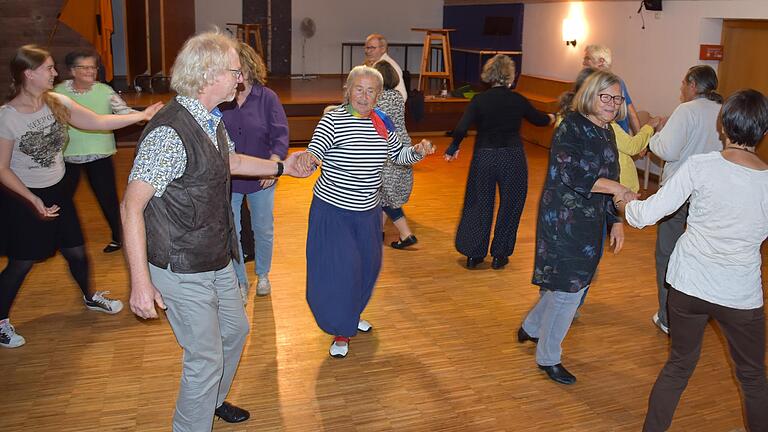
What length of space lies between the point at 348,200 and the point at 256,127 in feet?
3.23

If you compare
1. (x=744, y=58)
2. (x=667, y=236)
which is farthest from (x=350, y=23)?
(x=667, y=236)

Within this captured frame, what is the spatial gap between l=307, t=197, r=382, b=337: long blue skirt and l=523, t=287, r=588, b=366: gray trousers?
36.2 inches

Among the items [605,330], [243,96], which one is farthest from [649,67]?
[243,96]

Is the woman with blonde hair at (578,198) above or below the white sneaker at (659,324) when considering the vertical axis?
above

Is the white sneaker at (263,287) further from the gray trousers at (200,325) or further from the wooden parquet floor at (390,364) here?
the gray trousers at (200,325)

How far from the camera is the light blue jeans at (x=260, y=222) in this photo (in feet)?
14.4

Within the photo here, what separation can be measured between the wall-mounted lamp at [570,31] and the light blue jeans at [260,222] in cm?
735

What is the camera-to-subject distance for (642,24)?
29.0 feet

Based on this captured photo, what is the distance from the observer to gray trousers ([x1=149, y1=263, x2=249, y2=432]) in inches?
99.3

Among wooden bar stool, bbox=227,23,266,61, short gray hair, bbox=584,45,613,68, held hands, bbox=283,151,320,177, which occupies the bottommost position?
held hands, bbox=283,151,320,177

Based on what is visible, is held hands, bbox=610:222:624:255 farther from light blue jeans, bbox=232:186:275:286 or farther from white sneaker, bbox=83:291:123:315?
white sneaker, bbox=83:291:123:315

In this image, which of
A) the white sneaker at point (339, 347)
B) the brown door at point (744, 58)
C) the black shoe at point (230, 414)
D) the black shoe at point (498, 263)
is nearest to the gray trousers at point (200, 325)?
the black shoe at point (230, 414)

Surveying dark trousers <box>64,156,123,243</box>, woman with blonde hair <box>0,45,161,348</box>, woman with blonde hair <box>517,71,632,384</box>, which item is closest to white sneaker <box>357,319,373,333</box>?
woman with blonde hair <box>517,71,632,384</box>

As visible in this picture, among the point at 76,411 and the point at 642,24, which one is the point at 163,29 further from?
the point at 76,411
